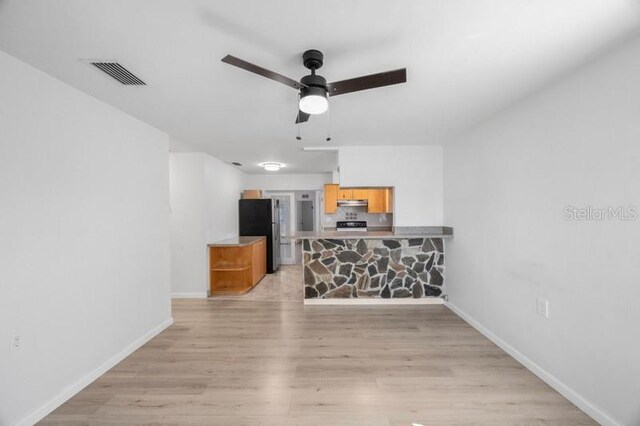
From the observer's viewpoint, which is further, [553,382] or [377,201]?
[377,201]

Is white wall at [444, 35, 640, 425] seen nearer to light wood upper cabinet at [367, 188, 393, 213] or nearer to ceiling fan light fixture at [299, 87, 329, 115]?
ceiling fan light fixture at [299, 87, 329, 115]

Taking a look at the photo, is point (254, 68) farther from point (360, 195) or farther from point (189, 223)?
point (360, 195)

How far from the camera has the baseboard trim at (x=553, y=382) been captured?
1844 millimetres

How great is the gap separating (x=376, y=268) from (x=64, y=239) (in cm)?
375

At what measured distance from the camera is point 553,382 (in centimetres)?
223

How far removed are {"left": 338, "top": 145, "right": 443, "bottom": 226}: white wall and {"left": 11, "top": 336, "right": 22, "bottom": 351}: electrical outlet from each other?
12.4 feet

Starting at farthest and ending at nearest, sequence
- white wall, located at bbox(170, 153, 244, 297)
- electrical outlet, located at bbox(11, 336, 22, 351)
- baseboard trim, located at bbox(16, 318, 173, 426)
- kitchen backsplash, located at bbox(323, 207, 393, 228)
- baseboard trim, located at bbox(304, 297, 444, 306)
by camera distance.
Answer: kitchen backsplash, located at bbox(323, 207, 393, 228) < white wall, located at bbox(170, 153, 244, 297) < baseboard trim, located at bbox(304, 297, 444, 306) < baseboard trim, located at bbox(16, 318, 173, 426) < electrical outlet, located at bbox(11, 336, 22, 351)

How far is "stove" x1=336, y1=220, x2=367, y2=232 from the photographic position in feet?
20.7

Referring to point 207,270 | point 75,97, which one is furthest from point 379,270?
point 75,97

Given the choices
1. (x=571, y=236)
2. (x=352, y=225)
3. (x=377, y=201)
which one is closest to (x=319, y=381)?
(x=571, y=236)

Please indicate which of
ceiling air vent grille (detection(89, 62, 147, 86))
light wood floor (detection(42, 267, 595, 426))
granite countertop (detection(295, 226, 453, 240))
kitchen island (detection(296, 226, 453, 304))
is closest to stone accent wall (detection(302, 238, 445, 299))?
kitchen island (detection(296, 226, 453, 304))

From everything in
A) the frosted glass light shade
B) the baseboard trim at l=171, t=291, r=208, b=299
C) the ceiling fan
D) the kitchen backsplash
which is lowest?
the baseboard trim at l=171, t=291, r=208, b=299

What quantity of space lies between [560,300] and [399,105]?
2.14m

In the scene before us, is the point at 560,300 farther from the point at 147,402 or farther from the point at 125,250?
the point at 125,250
